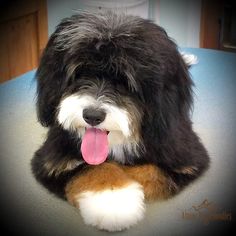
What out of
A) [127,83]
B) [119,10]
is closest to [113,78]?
[127,83]

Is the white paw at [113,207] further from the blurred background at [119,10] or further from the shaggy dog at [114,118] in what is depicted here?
the blurred background at [119,10]

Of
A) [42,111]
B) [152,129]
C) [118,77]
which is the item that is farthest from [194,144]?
[42,111]

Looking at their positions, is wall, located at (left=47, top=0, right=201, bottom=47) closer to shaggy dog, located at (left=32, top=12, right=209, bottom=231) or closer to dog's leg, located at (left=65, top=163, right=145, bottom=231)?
shaggy dog, located at (left=32, top=12, right=209, bottom=231)

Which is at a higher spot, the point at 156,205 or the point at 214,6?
the point at 214,6

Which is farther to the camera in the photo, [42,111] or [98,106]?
[42,111]

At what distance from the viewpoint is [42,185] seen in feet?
3.41

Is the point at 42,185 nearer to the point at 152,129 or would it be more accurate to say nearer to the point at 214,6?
the point at 152,129

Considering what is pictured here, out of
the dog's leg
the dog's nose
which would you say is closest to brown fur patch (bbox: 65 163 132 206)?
the dog's leg

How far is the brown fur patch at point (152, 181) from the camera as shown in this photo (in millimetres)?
1022

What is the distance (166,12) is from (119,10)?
0.11 m

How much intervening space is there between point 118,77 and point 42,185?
33cm

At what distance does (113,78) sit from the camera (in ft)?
3.14

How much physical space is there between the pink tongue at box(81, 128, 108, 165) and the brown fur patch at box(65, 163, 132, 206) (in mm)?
38

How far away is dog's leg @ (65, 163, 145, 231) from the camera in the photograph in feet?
3.09
